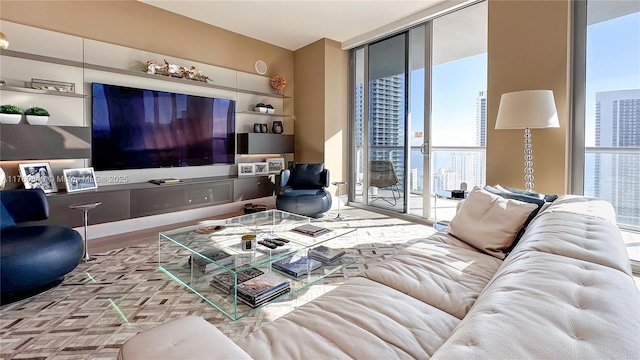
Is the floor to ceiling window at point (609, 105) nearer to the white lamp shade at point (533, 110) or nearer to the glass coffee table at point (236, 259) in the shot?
the white lamp shade at point (533, 110)

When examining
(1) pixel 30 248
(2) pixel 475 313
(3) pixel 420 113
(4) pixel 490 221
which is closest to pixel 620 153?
(4) pixel 490 221

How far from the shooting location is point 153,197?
12.0ft

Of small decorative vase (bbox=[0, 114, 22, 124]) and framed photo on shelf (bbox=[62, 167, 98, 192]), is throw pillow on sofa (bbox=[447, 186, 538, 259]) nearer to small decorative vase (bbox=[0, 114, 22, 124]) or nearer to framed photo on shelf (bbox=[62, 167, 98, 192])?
framed photo on shelf (bbox=[62, 167, 98, 192])

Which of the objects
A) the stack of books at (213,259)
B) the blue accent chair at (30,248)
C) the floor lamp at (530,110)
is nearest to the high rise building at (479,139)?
the floor lamp at (530,110)

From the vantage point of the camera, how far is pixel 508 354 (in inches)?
23.3

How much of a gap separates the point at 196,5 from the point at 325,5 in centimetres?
162

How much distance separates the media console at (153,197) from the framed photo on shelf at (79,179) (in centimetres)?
11

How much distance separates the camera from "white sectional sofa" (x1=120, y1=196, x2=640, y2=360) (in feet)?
2.08

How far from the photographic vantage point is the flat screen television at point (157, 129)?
140 inches

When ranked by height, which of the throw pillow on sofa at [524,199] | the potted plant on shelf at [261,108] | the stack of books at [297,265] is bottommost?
the stack of books at [297,265]

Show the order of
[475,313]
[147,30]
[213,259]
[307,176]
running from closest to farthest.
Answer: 1. [475,313]
2. [213,259]
3. [147,30]
4. [307,176]

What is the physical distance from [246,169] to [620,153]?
4.29 meters

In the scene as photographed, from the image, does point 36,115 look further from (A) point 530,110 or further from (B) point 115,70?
(A) point 530,110

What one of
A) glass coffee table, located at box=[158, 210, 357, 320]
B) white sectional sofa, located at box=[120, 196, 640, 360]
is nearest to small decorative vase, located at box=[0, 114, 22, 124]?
glass coffee table, located at box=[158, 210, 357, 320]
